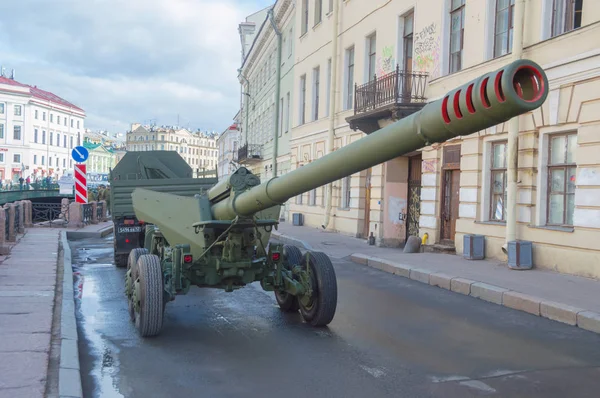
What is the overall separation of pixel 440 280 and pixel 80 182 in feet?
42.7

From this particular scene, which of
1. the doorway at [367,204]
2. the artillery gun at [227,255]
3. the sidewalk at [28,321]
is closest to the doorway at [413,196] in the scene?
the doorway at [367,204]

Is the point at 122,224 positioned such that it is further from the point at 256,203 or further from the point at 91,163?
the point at 91,163

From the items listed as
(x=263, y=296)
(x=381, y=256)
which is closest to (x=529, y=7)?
(x=381, y=256)

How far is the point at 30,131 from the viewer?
82125mm

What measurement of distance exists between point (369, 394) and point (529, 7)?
32.0ft

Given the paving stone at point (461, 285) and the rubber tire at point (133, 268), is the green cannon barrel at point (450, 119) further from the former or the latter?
the paving stone at point (461, 285)

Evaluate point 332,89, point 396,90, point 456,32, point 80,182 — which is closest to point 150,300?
point 396,90

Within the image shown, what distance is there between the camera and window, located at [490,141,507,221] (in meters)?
12.6

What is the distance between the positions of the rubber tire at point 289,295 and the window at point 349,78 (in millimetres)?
13896

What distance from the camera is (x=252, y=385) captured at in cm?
484

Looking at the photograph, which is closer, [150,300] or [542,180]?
[150,300]

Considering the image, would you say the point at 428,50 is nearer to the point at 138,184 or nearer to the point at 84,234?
the point at 138,184

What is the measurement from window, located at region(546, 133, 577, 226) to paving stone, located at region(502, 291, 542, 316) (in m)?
3.08

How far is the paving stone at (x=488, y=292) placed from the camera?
8.84 meters
